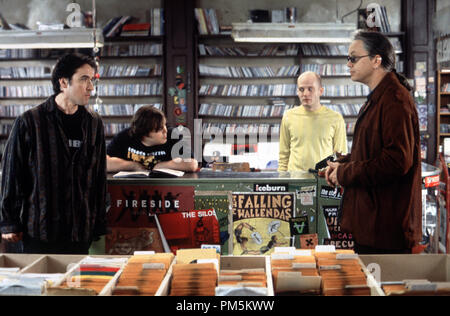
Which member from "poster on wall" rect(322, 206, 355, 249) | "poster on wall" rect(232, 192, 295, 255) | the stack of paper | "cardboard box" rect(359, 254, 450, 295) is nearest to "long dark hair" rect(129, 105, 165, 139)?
"poster on wall" rect(232, 192, 295, 255)

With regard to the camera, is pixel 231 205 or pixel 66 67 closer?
pixel 66 67

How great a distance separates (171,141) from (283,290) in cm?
226

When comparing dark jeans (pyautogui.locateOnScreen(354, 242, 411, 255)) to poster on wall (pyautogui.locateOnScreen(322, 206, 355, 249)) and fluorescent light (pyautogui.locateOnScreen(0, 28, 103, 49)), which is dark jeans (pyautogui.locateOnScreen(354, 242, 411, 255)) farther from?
fluorescent light (pyautogui.locateOnScreen(0, 28, 103, 49))

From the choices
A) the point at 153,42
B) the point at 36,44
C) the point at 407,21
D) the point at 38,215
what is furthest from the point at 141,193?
the point at 407,21

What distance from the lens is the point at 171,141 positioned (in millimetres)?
3590

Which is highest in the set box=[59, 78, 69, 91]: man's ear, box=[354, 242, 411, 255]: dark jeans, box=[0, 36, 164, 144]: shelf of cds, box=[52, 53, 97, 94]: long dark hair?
box=[0, 36, 164, 144]: shelf of cds

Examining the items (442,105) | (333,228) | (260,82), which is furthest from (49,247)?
(442,105)

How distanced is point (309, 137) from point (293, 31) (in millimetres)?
2185

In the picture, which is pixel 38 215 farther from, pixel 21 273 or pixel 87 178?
pixel 21 273

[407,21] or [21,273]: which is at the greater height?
[407,21]

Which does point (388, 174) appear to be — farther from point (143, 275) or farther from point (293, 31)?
point (293, 31)

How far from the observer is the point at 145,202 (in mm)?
3045

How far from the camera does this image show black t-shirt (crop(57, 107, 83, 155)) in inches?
96.7

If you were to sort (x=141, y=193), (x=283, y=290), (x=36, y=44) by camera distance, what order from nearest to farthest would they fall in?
1. (x=283, y=290)
2. (x=141, y=193)
3. (x=36, y=44)
